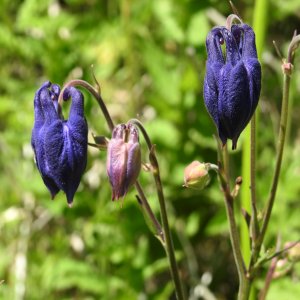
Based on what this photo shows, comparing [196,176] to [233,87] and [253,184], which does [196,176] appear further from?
[233,87]

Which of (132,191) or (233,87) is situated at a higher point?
(233,87)

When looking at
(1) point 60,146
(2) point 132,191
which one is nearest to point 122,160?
(1) point 60,146

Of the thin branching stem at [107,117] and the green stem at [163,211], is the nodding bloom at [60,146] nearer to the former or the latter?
the thin branching stem at [107,117]

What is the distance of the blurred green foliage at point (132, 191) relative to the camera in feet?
12.1

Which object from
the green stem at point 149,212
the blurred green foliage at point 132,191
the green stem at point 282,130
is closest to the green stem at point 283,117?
the green stem at point 282,130

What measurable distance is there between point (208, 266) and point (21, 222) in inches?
47.1

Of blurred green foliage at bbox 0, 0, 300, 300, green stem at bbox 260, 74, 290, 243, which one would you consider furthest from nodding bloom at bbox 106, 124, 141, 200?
blurred green foliage at bbox 0, 0, 300, 300

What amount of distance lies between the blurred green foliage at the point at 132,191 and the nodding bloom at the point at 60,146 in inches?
52.1

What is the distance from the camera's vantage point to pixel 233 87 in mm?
2039

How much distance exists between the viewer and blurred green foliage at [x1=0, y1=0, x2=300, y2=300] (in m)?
3.69

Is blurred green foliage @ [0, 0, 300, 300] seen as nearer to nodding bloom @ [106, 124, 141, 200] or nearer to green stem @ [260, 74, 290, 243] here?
green stem @ [260, 74, 290, 243]

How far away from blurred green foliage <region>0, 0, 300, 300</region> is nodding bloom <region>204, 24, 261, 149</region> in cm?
152

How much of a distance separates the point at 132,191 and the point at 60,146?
5.18 ft

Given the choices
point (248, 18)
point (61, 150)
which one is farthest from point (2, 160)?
point (61, 150)
